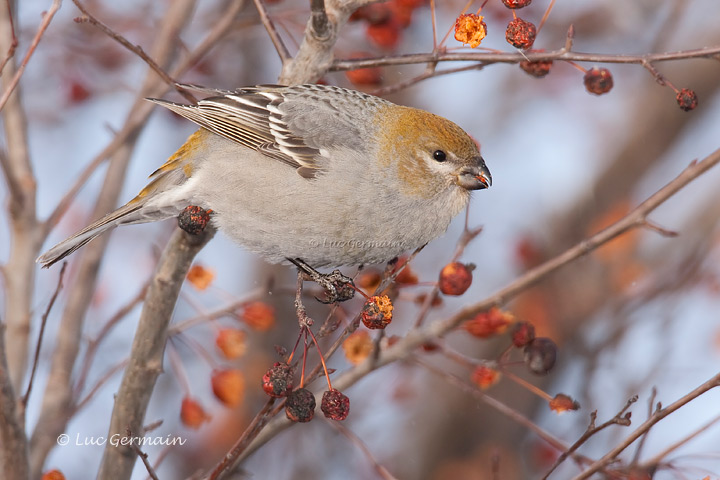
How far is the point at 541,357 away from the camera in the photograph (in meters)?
3.08

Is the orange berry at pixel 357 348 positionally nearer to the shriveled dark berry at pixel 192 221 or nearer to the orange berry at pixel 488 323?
the orange berry at pixel 488 323

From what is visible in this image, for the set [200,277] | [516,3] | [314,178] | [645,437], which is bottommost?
[200,277]

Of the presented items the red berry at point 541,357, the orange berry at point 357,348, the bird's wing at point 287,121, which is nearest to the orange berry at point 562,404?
the red berry at point 541,357

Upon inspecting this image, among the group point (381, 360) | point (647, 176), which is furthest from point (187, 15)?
point (647, 176)

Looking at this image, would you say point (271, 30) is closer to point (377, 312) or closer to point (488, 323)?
point (377, 312)

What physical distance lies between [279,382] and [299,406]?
0.12 m

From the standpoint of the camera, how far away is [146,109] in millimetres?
3734

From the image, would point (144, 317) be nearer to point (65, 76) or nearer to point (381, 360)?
point (381, 360)

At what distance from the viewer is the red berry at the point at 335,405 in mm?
2631

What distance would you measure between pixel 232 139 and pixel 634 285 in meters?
3.38

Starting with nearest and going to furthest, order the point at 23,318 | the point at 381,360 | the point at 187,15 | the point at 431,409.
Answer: the point at 381,360, the point at 23,318, the point at 187,15, the point at 431,409

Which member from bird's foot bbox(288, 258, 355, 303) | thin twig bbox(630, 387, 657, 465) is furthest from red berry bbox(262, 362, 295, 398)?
thin twig bbox(630, 387, 657, 465)

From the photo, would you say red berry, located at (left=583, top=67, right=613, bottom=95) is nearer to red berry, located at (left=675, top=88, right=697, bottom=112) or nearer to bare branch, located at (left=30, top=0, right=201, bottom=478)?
red berry, located at (left=675, top=88, right=697, bottom=112)

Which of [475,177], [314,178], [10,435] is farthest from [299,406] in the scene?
[475,177]
